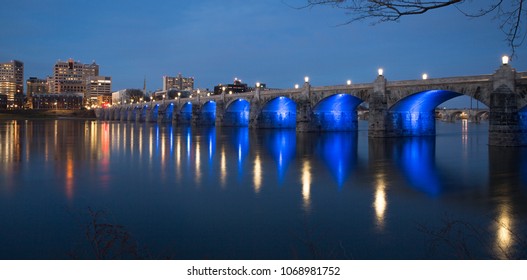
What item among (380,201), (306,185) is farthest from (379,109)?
(380,201)

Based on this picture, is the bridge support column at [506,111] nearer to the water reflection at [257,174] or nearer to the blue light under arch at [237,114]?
the water reflection at [257,174]

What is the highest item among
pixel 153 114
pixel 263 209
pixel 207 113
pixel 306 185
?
pixel 153 114

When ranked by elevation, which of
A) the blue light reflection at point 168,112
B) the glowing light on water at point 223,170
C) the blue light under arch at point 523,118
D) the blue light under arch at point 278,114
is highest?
the blue light reflection at point 168,112

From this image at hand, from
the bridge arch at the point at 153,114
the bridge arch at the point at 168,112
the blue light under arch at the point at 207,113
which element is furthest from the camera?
the bridge arch at the point at 153,114

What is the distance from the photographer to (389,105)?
46.4 metres

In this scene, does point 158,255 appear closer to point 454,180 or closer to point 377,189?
point 377,189

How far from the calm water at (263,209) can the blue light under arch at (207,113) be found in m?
71.7

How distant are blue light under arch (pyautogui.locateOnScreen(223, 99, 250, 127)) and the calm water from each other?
61.0 metres

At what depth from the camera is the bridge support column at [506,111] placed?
33031 millimetres

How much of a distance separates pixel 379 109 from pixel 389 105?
1121mm

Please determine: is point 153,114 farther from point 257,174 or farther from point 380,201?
point 380,201

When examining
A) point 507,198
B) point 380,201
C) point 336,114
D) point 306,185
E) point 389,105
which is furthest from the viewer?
point 336,114

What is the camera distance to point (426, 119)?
51.7 metres

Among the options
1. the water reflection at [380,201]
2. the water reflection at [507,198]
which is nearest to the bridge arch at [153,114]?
the water reflection at [507,198]
